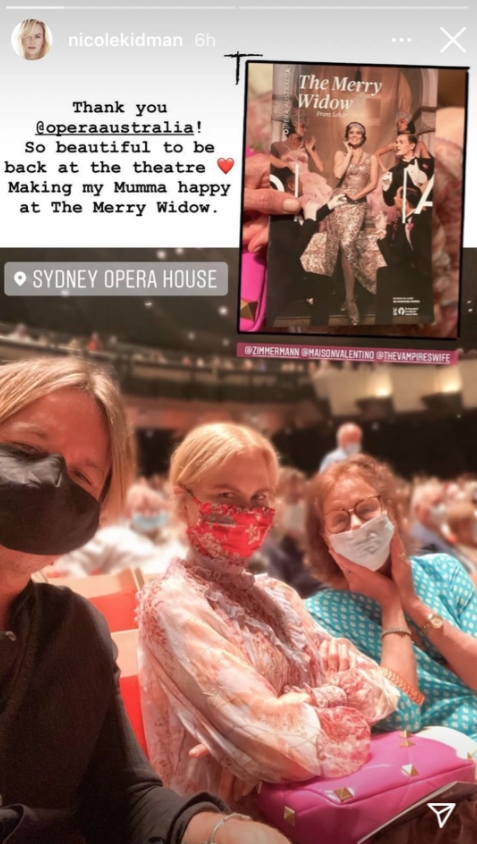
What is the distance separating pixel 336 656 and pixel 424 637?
226 millimetres

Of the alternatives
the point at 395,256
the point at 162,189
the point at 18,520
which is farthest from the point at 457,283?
the point at 18,520

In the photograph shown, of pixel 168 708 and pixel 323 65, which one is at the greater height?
pixel 323 65

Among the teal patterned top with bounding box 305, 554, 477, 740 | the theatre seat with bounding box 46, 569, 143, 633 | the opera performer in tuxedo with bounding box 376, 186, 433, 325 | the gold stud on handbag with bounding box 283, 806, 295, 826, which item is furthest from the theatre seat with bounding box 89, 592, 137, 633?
the opera performer in tuxedo with bounding box 376, 186, 433, 325

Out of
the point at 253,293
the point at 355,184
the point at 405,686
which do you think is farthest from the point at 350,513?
the point at 355,184

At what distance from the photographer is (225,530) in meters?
1.90

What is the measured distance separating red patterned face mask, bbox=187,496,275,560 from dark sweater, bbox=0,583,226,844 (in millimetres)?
317

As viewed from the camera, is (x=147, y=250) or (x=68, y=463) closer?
(x=68, y=463)

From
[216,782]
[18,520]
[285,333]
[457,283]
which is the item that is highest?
[457,283]

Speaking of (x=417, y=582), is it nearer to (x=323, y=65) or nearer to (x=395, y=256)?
(x=395, y=256)

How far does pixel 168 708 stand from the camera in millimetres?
1859

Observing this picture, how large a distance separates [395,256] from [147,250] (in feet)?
2.06

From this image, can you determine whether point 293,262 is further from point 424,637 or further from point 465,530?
point 424,637

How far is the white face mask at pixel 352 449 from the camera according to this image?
199 centimetres

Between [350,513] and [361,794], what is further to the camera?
[350,513]
